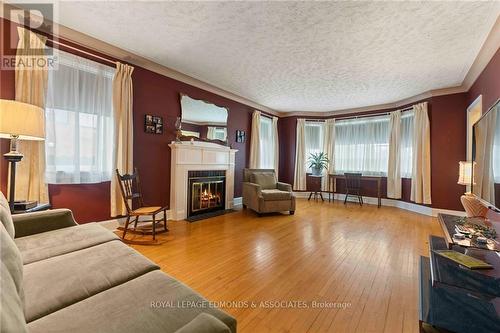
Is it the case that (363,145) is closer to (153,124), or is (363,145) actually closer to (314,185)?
A: (314,185)

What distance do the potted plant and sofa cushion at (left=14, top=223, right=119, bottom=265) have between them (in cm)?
540

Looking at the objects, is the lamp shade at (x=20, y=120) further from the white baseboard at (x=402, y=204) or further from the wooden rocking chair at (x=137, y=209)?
the white baseboard at (x=402, y=204)

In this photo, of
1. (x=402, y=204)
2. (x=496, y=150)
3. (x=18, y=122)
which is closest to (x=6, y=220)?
(x=18, y=122)

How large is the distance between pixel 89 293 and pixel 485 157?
9.35ft

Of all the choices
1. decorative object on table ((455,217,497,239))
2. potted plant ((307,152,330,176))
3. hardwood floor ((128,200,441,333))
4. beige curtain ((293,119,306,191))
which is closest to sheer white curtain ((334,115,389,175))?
potted plant ((307,152,330,176))

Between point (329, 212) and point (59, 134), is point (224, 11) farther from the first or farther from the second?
point (329, 212)

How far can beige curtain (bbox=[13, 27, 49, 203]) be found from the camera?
2.38 meters

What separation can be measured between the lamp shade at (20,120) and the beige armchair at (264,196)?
10.5 ft

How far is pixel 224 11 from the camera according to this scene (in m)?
2.24

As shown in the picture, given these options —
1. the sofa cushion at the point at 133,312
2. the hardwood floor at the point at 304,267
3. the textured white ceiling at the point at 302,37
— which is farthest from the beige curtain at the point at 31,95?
the sofa cushion at the point at 133,312

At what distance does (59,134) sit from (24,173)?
547 millimetres

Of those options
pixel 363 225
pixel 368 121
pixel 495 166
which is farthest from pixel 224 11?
pixel 368 121

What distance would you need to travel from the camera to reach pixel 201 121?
440 centimetres

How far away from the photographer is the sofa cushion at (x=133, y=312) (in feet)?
2.57
